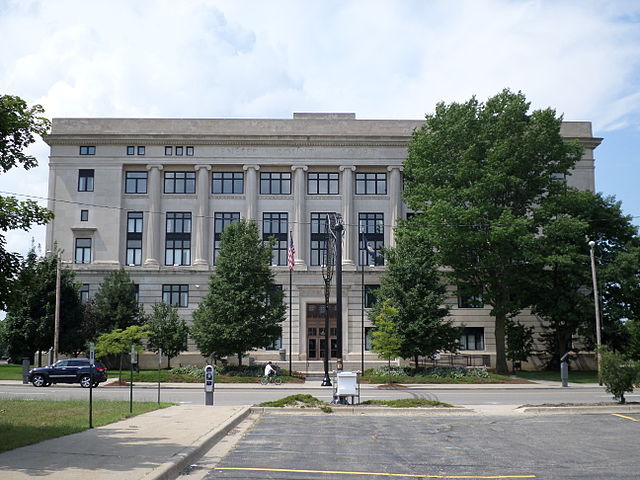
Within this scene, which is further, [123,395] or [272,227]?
[272,227]

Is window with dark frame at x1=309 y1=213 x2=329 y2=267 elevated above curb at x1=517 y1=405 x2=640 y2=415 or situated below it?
above

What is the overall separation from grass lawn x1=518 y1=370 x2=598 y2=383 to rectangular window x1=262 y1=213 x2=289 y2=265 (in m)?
21.1

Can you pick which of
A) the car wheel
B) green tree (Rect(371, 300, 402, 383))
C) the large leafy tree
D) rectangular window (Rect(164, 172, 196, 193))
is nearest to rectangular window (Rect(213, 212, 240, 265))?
rectangular window (Rect(164, 172, 196, 193))

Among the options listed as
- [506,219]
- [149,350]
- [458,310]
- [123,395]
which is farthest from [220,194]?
[123,395]

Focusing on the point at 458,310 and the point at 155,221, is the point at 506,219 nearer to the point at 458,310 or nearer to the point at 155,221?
the point at 458,310

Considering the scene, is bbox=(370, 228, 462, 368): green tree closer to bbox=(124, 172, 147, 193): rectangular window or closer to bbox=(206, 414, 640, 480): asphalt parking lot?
bbox=(206, 414, 640, 480): asphalt parking lot

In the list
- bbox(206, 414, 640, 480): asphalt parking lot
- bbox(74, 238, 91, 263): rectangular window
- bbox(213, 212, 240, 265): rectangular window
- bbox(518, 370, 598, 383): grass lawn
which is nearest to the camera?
bbox(206, 414, 640, 480): asphalt parking lot

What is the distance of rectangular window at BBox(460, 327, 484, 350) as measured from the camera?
53.9m

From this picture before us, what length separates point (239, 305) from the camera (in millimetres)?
41781

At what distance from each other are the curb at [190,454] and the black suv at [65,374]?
771 inches

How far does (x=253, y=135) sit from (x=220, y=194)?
18.9 feet

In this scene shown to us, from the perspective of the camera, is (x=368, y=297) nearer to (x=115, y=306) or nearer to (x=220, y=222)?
(x=220, y=222)

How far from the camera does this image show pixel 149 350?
49094mm

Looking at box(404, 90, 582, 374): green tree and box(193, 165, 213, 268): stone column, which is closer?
box(404, 90, 582, 374): green tree
